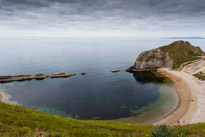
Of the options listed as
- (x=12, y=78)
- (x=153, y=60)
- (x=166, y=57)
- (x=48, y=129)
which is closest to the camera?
(x=48, y=129)

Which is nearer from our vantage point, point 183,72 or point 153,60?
point 183,72

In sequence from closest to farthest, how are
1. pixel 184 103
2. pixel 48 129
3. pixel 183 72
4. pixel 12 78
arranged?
1. pixel 48 129
2. pixel 184 103
3. pixel 12 78
4. pixel 183 72

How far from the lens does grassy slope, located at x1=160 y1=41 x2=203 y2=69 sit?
104938 millimetres

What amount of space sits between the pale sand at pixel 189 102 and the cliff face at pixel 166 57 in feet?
80.9

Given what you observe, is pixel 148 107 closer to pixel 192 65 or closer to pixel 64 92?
pixel 64 92

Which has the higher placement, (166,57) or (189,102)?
(166,57)

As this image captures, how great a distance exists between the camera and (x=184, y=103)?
5153 centimetres

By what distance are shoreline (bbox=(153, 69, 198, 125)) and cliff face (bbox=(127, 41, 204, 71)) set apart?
24.5 meters

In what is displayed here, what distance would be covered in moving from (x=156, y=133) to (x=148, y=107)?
45988mm

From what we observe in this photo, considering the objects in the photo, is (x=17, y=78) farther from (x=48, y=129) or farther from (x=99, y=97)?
(x=48, y=129)

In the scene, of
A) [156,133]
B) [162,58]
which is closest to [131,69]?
[162,58]

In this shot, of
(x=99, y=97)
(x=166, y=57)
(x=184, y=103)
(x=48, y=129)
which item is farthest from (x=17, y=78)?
(x=166, y=57)

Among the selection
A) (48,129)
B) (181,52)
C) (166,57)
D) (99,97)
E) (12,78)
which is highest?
(181,52)

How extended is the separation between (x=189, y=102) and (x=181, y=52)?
7693cm
